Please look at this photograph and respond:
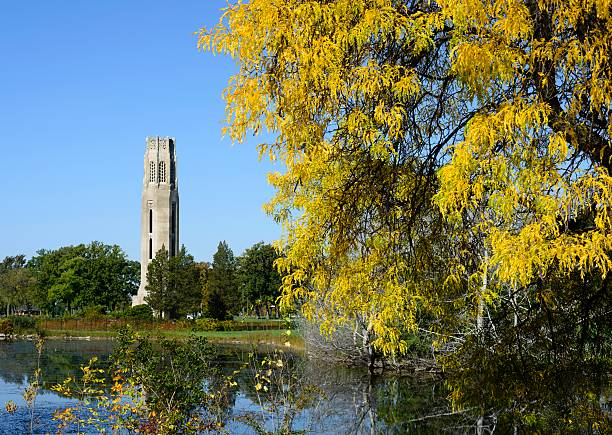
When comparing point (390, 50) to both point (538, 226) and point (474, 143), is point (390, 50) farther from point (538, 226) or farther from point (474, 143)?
point (538, 226)

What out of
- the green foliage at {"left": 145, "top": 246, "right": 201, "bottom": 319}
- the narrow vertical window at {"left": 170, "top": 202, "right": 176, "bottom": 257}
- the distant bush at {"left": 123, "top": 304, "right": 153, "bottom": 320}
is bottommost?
the distant bush at {"left": 123, "top": 304, "right": 153, "bottom": 320}

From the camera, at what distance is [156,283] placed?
57969 mm

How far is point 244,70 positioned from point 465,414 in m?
9.57

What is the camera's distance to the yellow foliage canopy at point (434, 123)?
180 inches

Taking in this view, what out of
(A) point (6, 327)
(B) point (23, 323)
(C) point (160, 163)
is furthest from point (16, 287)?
(A) point (6, 327)

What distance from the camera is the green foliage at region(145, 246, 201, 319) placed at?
56.9m

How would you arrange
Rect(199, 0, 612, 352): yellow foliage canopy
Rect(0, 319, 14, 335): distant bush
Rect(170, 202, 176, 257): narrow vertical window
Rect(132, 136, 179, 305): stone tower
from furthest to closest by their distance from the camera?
Rect(170, 202, 176, 257): narrow vertical window < Rect(132, 136, 179, 305): stone tower < Rect(0, 319, 14, 335): distant bush < Rect(199, 0, 612, 352): yellow foliage canopy

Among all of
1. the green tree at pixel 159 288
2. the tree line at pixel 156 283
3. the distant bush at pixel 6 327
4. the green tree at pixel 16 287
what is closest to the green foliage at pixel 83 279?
the tree line at pixel 156 283

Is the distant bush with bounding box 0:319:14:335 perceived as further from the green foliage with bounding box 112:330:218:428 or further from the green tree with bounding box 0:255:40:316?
the green foliage with bounding box 112:330:218:428

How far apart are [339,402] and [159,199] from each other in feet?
226

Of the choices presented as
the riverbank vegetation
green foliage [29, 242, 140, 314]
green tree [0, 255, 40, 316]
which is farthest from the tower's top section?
the riverbank vegetation

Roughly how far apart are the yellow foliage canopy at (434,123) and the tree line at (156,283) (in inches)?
1849

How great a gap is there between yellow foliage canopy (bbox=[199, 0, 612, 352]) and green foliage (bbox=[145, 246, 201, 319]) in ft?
169

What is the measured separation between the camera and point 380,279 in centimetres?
619
